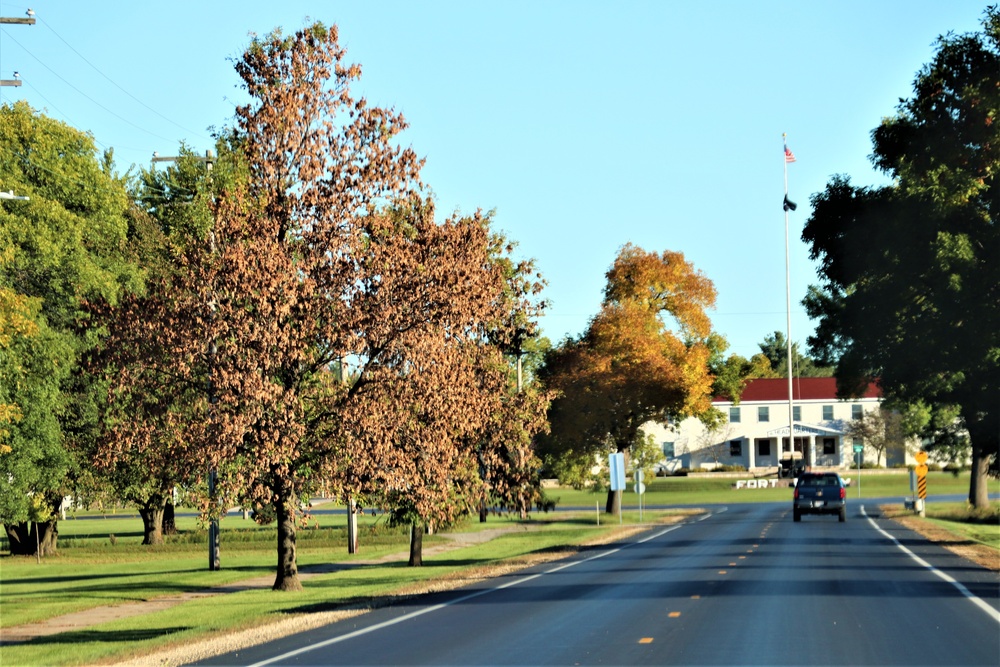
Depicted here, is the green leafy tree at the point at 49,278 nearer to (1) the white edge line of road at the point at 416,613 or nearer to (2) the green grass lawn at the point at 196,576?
(2) the green grass lawn at the point at 196,576

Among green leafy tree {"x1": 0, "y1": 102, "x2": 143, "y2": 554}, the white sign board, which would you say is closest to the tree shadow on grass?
green leafy tree {"x1": 0, "y1": 102, "x2": 143, "y2": 554}

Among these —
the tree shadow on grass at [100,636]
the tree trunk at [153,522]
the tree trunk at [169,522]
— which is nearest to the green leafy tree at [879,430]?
the tree trunk at [169,522]

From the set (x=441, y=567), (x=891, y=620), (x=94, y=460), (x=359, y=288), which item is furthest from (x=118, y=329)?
(x=891, y=620)

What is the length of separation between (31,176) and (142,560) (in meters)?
12.4

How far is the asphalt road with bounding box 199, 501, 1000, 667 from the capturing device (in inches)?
539

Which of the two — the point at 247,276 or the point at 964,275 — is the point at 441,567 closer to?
the point at 247,276

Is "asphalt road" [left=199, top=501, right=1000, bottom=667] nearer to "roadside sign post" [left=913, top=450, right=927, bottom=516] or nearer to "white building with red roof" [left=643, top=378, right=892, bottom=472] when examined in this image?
"roadside sign post" [left=913, top=450, right=927, bottom=516]

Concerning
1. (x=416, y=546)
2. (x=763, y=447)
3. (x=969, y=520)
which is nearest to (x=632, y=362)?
(x=969, y=520)

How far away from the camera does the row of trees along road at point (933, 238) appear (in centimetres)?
2722

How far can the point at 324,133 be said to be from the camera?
81.7ft

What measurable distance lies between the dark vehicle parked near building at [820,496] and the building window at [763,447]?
69.0 metres

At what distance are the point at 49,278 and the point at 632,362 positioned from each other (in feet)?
93.1

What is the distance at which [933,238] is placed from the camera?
28.2 meters

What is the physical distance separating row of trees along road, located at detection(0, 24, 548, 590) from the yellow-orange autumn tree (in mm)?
32617
